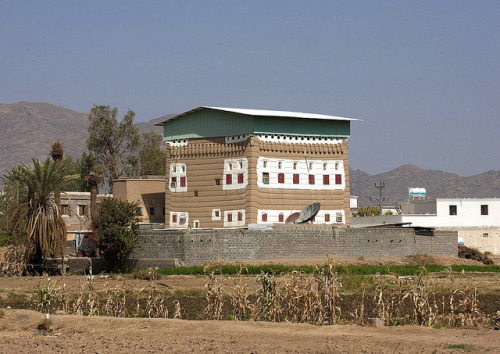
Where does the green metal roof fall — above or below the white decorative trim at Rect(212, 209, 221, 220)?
above

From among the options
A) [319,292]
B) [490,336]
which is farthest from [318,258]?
[490,336]

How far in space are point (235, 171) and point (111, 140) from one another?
3098cm

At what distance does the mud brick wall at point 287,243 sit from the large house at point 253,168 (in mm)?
4581

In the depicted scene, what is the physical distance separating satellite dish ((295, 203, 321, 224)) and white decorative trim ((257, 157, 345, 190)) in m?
3.06

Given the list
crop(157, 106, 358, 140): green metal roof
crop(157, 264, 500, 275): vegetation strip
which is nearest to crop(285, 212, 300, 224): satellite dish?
crop(157, 106, 358, 140): green metal roof

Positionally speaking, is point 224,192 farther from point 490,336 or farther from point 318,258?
point 490,336

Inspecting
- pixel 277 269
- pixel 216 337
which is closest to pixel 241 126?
pixel 277 269

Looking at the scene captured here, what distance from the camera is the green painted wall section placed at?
55344 millimetres

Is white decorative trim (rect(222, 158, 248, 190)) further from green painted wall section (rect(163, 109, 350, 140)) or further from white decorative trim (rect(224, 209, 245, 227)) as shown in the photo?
green painted wall section (rect(163, 109, 350, 140))

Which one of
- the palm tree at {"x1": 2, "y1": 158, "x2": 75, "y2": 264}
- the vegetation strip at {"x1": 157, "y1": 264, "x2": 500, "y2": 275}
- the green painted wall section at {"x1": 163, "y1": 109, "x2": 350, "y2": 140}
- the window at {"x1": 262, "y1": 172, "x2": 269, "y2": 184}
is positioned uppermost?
the green painted wall section at {"x1": 163, "y1": 109, "x2": 350, "y2": 140}

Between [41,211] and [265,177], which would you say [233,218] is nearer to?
[265,177]

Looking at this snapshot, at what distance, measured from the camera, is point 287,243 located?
49.7m

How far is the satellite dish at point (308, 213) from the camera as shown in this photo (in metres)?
51.9

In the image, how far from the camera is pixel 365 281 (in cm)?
3803
